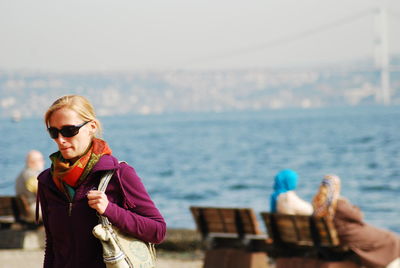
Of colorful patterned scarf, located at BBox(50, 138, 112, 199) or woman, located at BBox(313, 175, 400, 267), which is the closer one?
colorful patterned scarf, located at BBox(50, 138, 112, 199)

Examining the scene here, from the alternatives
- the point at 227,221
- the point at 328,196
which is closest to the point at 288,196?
the point at 328,196

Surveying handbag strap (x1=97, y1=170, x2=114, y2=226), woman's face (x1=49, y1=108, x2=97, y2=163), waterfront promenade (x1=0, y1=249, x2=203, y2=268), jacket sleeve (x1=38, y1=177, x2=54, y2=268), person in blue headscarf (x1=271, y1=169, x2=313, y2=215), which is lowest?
waterfront promenade (x1=0, y1=249, x2=203, y2=268)

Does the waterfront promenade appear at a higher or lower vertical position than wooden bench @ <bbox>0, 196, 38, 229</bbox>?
lower

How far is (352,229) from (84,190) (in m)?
4.28

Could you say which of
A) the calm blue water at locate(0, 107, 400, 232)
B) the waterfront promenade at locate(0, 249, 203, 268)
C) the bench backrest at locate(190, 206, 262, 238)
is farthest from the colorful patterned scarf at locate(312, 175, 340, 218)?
the calm blue water at locate(0, 107, 400, 232)

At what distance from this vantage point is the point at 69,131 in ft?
7.65

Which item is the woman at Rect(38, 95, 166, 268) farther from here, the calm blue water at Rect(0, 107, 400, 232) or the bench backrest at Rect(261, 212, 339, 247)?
the calm blue water at Rect(0, 107, 400, 232)

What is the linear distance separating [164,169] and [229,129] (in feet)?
130

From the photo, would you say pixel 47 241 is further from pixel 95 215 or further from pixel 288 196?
pixel 288 196

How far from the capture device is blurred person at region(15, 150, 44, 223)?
8742 mm

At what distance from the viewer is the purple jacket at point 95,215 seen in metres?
2.35

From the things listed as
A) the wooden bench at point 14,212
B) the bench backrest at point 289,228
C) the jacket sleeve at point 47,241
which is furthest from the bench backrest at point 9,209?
the jacket sleeve at point 47,241

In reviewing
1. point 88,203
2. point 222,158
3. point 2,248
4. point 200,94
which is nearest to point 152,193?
point 222,158

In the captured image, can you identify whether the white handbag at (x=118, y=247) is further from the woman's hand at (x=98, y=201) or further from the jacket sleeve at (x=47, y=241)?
the jacket sleeve at (x=47, y=241)
